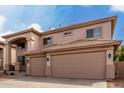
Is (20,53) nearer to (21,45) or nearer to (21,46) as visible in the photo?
(21,46)

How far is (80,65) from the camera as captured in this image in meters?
12.2

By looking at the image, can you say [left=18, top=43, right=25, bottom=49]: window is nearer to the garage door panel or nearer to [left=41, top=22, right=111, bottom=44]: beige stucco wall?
[left=41, top=22, right=111, bottom=44]: beige stucco wall

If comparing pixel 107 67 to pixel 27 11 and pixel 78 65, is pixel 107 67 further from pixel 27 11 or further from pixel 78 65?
pixel 27 11

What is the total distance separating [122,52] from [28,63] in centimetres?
2150

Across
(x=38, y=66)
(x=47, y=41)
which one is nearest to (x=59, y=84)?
(x=38, y=66)

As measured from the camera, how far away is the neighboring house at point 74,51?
11.3 meters

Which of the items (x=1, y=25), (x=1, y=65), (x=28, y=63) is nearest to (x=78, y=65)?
(x=28, y=63)

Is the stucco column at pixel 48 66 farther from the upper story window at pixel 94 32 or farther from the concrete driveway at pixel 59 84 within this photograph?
the upper story window at pixel 94 32

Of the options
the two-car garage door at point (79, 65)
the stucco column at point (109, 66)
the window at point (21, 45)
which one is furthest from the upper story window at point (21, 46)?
the stucco column at point (109, 66)

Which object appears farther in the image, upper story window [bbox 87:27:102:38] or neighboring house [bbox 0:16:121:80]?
upper story window [bbox 87:27:102:38]

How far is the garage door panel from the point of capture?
15.2 metres

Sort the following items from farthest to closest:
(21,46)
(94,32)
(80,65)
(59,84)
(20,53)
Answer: (21,46) < (20,53) < (94,32) < (80,65) < (59,84)

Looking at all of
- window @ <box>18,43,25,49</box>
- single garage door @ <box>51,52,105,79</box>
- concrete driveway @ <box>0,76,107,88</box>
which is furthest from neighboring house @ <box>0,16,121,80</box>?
concrete driveway @ <box>0,76,107,88</box>

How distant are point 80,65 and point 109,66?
8.19 ft
